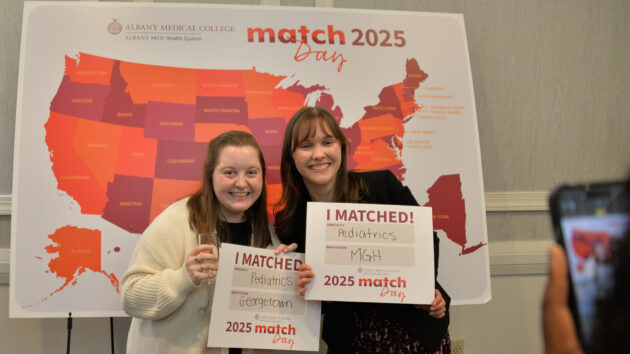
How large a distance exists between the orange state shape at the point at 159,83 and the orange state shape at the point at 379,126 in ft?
3.27

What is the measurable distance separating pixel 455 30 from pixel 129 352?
248 cm

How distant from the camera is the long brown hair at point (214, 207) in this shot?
199 centimetres

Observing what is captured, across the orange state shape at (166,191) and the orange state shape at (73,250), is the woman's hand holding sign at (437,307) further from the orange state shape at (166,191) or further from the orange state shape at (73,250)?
the orange state shape at (73,250)

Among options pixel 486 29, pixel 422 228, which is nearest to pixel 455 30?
pixel 486 29

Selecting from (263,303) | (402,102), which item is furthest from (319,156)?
(402,102)

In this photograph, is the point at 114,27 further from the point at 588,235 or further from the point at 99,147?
the point at 588,235

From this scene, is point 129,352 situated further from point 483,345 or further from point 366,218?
point 483,345

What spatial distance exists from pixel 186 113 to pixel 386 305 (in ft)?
4.96

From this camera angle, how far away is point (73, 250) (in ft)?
8.09

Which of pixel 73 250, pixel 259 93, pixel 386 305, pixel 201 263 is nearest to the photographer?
pixel 201 263

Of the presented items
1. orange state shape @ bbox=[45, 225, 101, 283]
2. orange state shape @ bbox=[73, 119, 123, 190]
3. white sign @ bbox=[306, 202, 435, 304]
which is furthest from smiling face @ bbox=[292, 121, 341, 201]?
orange state shape @ bbox=[45, 225, 101, 283]

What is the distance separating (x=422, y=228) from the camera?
6.43 feet

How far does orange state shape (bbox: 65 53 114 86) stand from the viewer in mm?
2564

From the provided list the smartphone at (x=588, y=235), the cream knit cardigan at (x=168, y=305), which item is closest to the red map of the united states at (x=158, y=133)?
the cream knit cardigan at (x=168, y=305)
